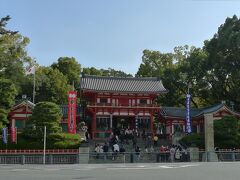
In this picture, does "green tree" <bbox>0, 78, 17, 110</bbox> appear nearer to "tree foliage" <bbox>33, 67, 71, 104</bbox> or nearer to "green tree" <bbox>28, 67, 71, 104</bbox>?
"green tree" <bbox>28, 67, 71, 104</bbox>

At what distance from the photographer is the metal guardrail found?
31.5m

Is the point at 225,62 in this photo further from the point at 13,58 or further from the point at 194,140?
the point at 13,58

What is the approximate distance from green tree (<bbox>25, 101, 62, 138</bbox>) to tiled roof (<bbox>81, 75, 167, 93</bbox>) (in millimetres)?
12992

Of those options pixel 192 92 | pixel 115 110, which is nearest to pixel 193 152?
pixel 115 110

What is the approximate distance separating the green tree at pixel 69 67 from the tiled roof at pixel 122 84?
70.2ft

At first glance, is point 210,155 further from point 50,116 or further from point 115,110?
point 115,110

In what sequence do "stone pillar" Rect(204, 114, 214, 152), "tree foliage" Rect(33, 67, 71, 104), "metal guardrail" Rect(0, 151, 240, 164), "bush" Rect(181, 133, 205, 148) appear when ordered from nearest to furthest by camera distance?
"metal guardrail" Rect(0, 151, 240, 164) → "stone pillar" Rect(204, 114, 214, 152) → "bush" Rect(181, 133, 205, 148) → "tree foliage" Rect(33, 67, 71, 104)

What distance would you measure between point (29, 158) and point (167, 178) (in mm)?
15919

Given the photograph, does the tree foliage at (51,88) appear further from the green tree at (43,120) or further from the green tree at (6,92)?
the green tree at (43,120)

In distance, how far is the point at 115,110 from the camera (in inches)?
2068

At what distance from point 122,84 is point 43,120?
1830 centimetres

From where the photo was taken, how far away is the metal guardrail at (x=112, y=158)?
3153 centimetres

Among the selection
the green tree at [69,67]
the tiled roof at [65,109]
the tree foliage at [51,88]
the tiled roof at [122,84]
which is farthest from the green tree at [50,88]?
the green tree at [69,67]

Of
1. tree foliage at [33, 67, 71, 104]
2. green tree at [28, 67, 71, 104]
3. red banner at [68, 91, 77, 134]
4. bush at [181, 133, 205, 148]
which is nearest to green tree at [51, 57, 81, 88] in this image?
green tree at [28, 67, 71, 104]
